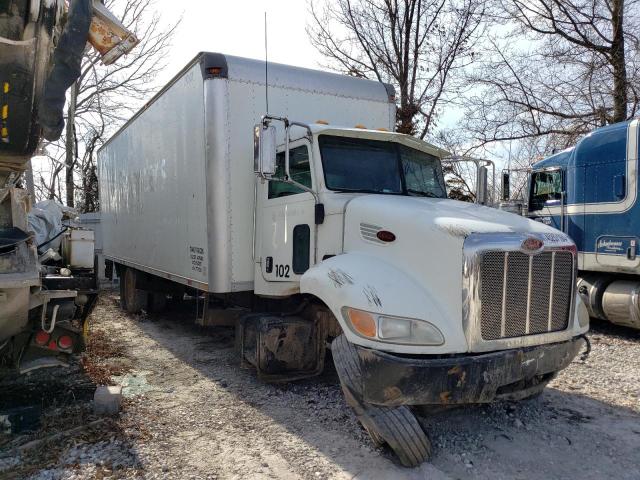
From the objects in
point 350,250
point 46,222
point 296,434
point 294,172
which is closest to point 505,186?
point 294,172

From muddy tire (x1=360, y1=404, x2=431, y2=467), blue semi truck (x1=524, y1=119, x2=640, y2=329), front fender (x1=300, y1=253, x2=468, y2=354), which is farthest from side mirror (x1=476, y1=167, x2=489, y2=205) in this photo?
blue semi truck (x1=524, y1=119, x2=640, y2=329)

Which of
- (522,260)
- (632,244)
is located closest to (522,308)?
(522,260)

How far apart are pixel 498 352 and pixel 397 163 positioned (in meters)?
2.23

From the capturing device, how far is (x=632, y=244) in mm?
7969

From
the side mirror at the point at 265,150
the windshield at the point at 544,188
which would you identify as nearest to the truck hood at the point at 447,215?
the side mirror at the point at 265,150

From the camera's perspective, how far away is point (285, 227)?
5.34 metres

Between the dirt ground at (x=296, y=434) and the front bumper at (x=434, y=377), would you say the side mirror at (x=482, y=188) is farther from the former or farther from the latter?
the front bumper at (x=434, y=377)

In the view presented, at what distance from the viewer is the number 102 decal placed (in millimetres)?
5320

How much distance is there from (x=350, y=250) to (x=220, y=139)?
86.6 inches

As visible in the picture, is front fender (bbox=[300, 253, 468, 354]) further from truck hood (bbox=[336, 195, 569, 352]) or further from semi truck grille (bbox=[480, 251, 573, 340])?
semi truck grille (bbox=[480, 251, 573, 340])

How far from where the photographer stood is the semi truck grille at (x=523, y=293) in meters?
3.70

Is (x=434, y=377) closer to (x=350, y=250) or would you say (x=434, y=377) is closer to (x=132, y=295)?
(x=350, y=250)

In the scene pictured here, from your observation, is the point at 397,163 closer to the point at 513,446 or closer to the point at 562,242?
the point at 562,242

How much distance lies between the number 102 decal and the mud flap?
0.44 metres
